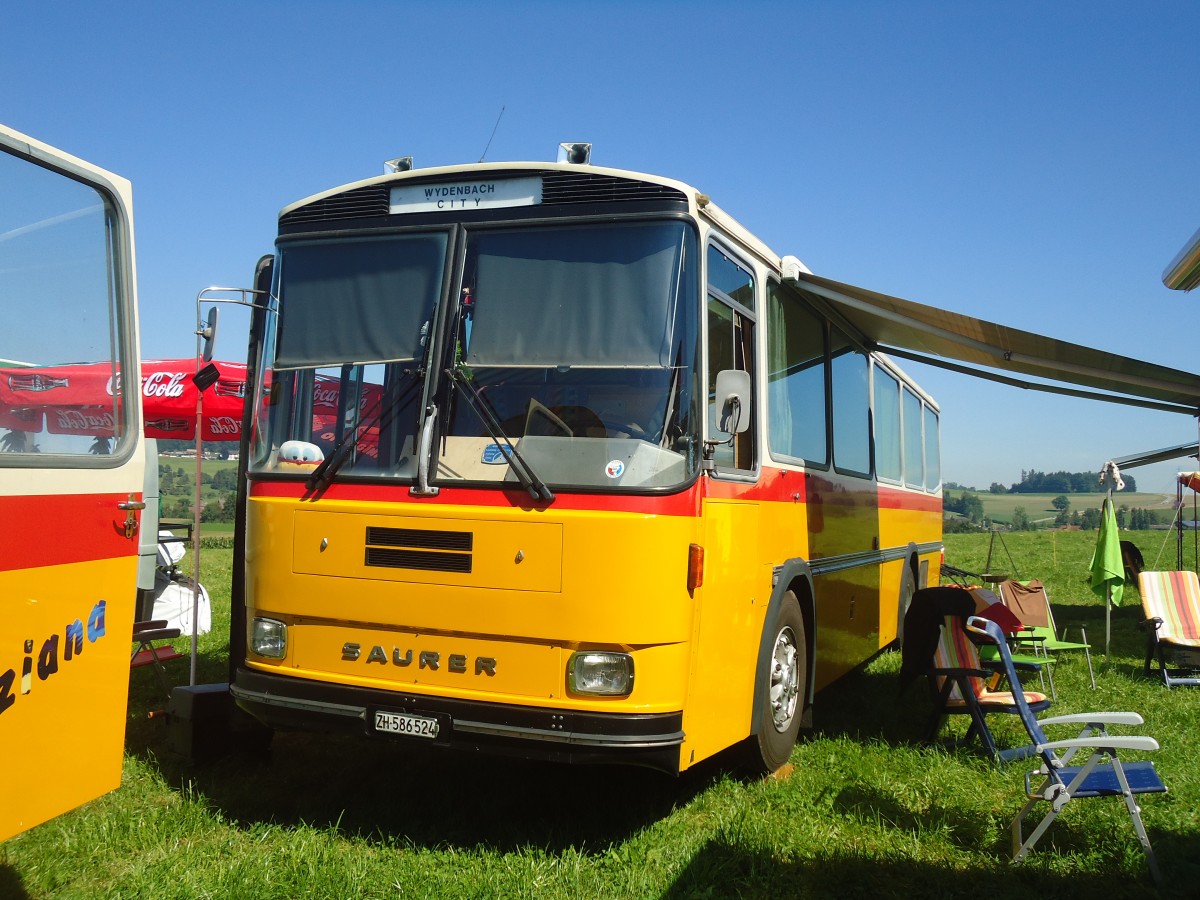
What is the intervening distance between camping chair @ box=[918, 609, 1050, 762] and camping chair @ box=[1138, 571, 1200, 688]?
350 cm

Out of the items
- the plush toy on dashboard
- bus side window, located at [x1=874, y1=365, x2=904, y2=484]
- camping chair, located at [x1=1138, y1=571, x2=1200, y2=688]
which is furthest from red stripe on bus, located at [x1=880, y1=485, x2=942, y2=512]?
the plush toy on dashboard

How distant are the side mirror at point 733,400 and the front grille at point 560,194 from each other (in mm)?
887

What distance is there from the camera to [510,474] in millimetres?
5000

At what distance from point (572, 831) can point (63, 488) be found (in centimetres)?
309

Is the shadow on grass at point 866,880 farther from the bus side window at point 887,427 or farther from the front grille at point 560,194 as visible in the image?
the bus side window at point 887,427

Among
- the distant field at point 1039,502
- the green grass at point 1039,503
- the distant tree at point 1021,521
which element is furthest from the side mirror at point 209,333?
the distant field at point 1039,502

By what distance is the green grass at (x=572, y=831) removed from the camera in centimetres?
479

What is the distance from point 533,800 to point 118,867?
7.03 ft

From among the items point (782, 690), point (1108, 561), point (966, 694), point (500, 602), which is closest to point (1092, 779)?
point (782, 690)

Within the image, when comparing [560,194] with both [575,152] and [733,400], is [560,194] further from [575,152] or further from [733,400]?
[733,400]

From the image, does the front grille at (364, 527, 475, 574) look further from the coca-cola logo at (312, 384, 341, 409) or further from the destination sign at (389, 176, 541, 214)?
the destination sign at (389, 176, 541, 214)

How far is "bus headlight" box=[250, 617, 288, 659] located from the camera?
5.41 m

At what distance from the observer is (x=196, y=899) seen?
14.7ft

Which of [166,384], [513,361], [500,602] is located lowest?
[500,602]
